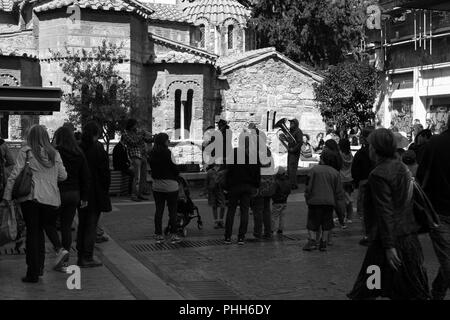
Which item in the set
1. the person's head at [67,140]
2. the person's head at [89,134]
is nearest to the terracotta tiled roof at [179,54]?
the person's head at [89,134]

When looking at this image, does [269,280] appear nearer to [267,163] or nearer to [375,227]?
[375,227]

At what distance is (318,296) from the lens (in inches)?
259

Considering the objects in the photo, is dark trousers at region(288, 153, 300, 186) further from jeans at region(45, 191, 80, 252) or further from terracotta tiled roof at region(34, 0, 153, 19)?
terracotta tiled roof at region(34, 0, 153, 19)

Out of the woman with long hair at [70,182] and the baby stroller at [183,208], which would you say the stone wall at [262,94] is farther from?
the woman with long hair at [70,182]

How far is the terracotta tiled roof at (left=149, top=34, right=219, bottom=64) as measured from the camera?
83.6 feet

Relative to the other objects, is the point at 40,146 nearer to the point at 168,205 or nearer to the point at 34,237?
the point at 34,237

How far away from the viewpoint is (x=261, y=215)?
1007 cm

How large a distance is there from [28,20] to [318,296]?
2408 centimetres

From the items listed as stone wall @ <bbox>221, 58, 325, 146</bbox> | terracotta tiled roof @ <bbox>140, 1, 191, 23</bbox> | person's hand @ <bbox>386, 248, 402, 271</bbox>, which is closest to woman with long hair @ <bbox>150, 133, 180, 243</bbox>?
person's hand @ <bbox>386, 248, 402, 271</bbox>

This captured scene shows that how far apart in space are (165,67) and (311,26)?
43.8ft

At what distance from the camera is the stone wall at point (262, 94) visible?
97.0ft

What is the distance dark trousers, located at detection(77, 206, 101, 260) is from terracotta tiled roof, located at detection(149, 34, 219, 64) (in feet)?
58.6

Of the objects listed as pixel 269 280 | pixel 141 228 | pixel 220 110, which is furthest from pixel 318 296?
pixel 220 110

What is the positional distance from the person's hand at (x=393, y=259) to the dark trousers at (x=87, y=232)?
171 inches
